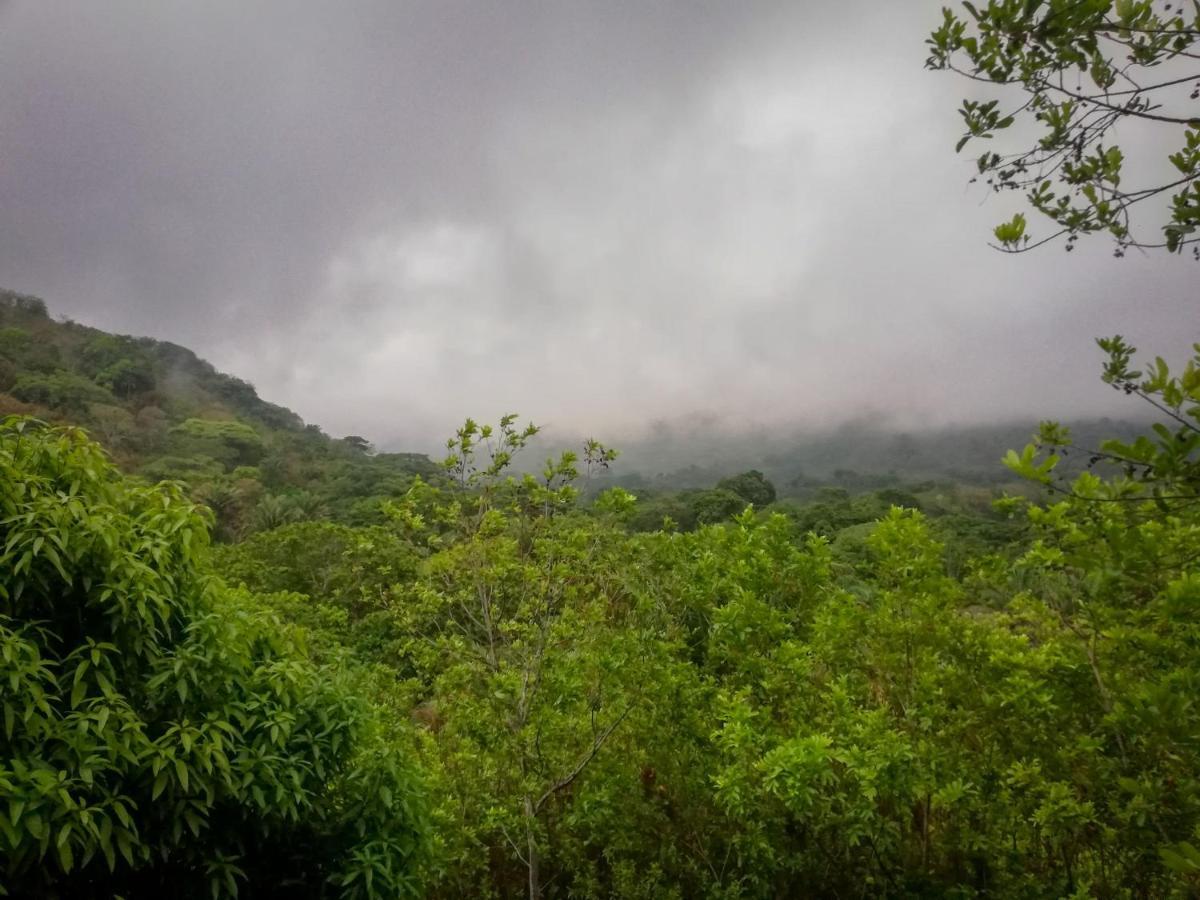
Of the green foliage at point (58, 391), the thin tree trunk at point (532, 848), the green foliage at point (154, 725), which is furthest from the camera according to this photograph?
the green foliage at point (58, 391)

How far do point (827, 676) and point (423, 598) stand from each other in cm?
335

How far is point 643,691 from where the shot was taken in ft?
15.9

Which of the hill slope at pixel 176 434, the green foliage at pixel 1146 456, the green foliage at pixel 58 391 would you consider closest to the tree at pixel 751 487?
the hill slope at pixel 176 434

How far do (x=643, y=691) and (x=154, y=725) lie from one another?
10.2 ft

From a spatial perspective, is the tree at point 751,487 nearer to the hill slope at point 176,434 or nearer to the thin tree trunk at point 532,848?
the hill slope at point 176,434

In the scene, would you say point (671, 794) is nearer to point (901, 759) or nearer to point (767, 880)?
point (767, 880)

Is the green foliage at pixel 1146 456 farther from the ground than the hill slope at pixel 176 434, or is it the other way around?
the hill slope at pixel 176 434

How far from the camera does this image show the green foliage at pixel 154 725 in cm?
244

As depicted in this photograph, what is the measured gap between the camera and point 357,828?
3375 mm

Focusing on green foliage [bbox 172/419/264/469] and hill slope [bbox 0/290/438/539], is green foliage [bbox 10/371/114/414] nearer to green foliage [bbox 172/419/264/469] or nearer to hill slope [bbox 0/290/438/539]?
hill slope [bbox 0/290/438/539]

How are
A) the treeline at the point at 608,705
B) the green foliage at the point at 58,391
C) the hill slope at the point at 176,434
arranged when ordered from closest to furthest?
the treeline at the point at 608,705 < the hill slope at the point at 176,434 < the green foliage at the point at 58,391

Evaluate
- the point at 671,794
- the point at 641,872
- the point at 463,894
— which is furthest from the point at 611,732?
the point at 463,894

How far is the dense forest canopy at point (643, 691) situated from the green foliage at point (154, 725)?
0.02 m

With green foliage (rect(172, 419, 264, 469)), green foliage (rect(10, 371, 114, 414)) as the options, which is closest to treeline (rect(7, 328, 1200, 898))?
green foliage (rect(172, 419, 264, 469))
